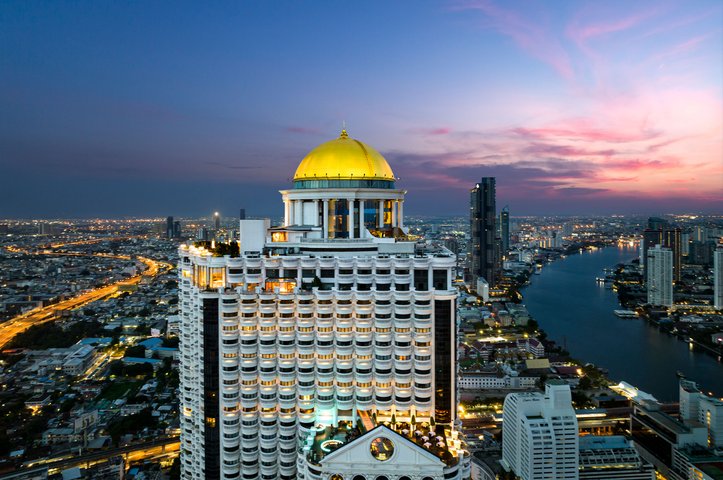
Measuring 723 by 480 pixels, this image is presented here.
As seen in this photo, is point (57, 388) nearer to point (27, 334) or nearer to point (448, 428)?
point (27, 334)

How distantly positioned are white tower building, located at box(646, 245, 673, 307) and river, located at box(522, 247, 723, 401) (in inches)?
179

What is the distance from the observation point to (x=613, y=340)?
4650 centimetres

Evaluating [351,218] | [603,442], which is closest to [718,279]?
[603,442]

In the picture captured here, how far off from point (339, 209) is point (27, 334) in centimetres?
3852

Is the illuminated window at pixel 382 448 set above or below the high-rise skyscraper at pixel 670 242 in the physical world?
below

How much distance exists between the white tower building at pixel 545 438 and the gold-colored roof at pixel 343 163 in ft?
40.3

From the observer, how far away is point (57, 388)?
33375mm

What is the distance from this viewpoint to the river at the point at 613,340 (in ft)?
121

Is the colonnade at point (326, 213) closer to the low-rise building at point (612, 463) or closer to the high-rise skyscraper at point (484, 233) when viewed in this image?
the low-rise building at point (612, 463)

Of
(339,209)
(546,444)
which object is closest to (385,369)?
(339,209)

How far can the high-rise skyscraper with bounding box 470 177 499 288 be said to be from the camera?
7675cm

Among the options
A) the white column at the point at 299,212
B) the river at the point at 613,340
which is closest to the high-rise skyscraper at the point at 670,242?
the river at the point at 613,340

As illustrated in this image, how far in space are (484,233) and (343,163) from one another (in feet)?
211

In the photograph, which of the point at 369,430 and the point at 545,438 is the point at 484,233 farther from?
the point at 369,430
